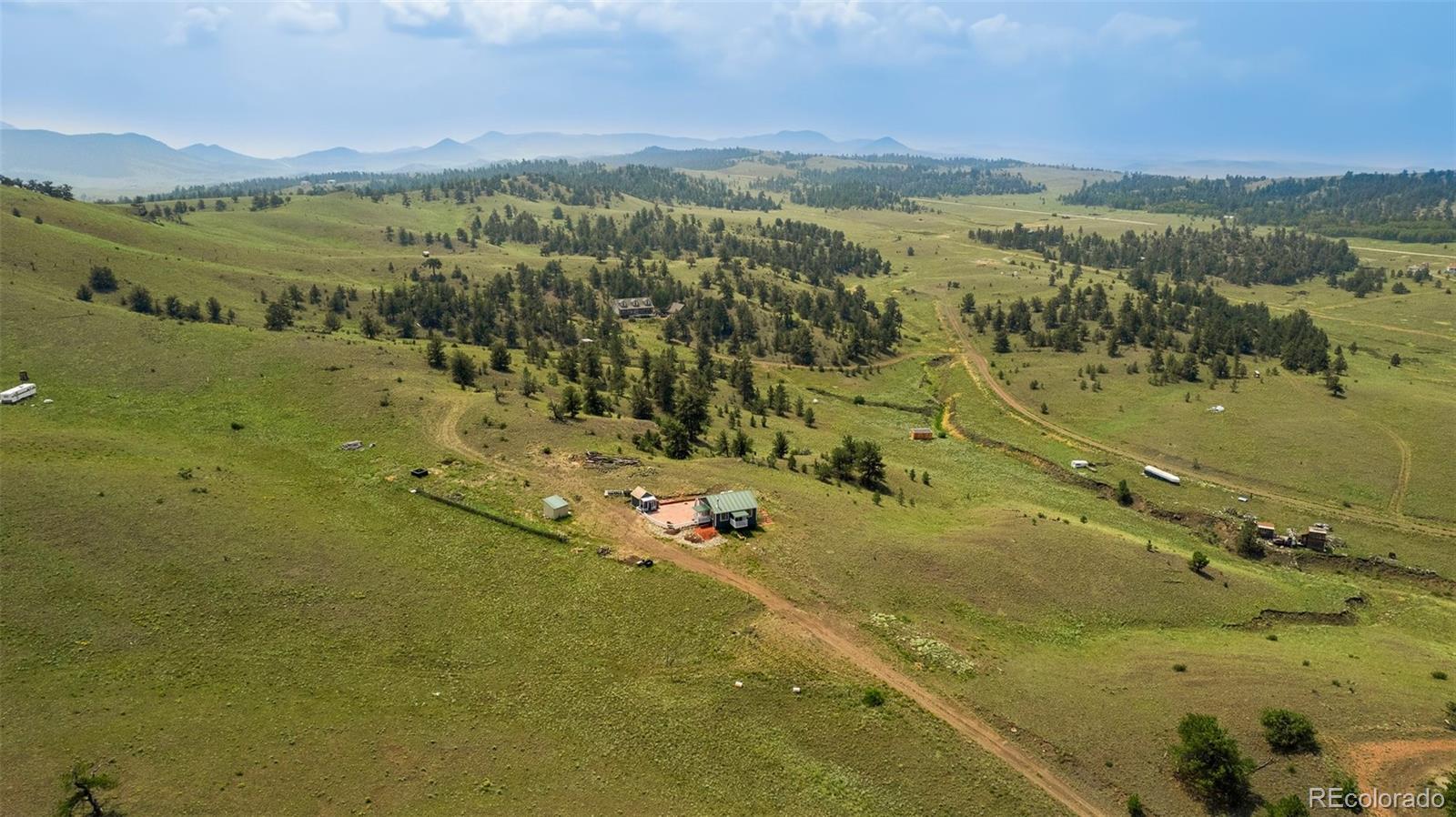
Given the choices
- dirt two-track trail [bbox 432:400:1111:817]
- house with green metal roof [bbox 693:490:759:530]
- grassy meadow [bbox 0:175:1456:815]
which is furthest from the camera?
house with green metal roof [bbox 693:490:759:530]

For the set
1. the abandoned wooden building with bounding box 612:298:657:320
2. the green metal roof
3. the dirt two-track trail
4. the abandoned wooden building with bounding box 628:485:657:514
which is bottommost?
the dirt two-track trail

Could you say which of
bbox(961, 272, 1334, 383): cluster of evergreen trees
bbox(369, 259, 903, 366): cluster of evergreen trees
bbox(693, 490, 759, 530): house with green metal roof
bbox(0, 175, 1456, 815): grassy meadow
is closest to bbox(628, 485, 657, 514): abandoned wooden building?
bbox(0, 175, 1456, 815): grassy meadow

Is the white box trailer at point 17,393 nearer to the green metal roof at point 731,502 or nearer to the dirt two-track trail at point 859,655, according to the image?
the dirt two-track trail at point 859,655

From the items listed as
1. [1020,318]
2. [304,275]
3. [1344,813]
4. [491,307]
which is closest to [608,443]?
[1344,813]

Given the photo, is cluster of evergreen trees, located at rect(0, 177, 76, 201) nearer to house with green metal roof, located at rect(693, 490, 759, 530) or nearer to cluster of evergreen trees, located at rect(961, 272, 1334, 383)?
house with green metal roof, located at rect(693, 490, 759, 530)

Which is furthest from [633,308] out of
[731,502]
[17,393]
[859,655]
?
[859,655]

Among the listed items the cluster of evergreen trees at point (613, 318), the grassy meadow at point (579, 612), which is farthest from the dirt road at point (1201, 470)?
the cluster of evergreen trees at point (613, 318)
